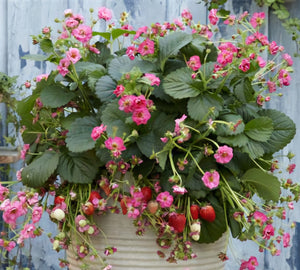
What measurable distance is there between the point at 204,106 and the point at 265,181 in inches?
7.9

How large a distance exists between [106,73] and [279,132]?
1.25ft

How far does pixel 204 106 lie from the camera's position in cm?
96

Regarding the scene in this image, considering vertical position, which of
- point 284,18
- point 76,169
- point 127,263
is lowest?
point 127,263

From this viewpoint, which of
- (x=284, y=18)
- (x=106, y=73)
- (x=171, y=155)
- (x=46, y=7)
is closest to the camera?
(x=171, y=155)

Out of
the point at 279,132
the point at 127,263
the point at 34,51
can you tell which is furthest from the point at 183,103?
the point at 34,51

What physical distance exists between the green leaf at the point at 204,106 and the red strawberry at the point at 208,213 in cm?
17

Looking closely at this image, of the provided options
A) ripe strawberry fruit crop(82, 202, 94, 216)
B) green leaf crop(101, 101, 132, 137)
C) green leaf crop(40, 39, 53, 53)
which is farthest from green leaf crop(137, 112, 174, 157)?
green leaf crop(40, 39, 53, 53)

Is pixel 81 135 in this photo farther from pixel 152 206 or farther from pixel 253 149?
pixel 253 149

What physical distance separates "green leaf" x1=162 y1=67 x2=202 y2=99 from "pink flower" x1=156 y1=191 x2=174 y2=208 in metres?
0.18

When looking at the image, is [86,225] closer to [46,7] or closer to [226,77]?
[226,77]

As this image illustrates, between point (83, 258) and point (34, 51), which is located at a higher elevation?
point (34, 51)

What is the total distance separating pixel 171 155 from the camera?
937 mm

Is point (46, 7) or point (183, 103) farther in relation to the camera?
point (46, 7)

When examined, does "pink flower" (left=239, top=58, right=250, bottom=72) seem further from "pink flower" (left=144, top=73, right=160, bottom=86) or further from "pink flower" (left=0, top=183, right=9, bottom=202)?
"pink flower" (left=0, top=183, right=9, bottom=202)
